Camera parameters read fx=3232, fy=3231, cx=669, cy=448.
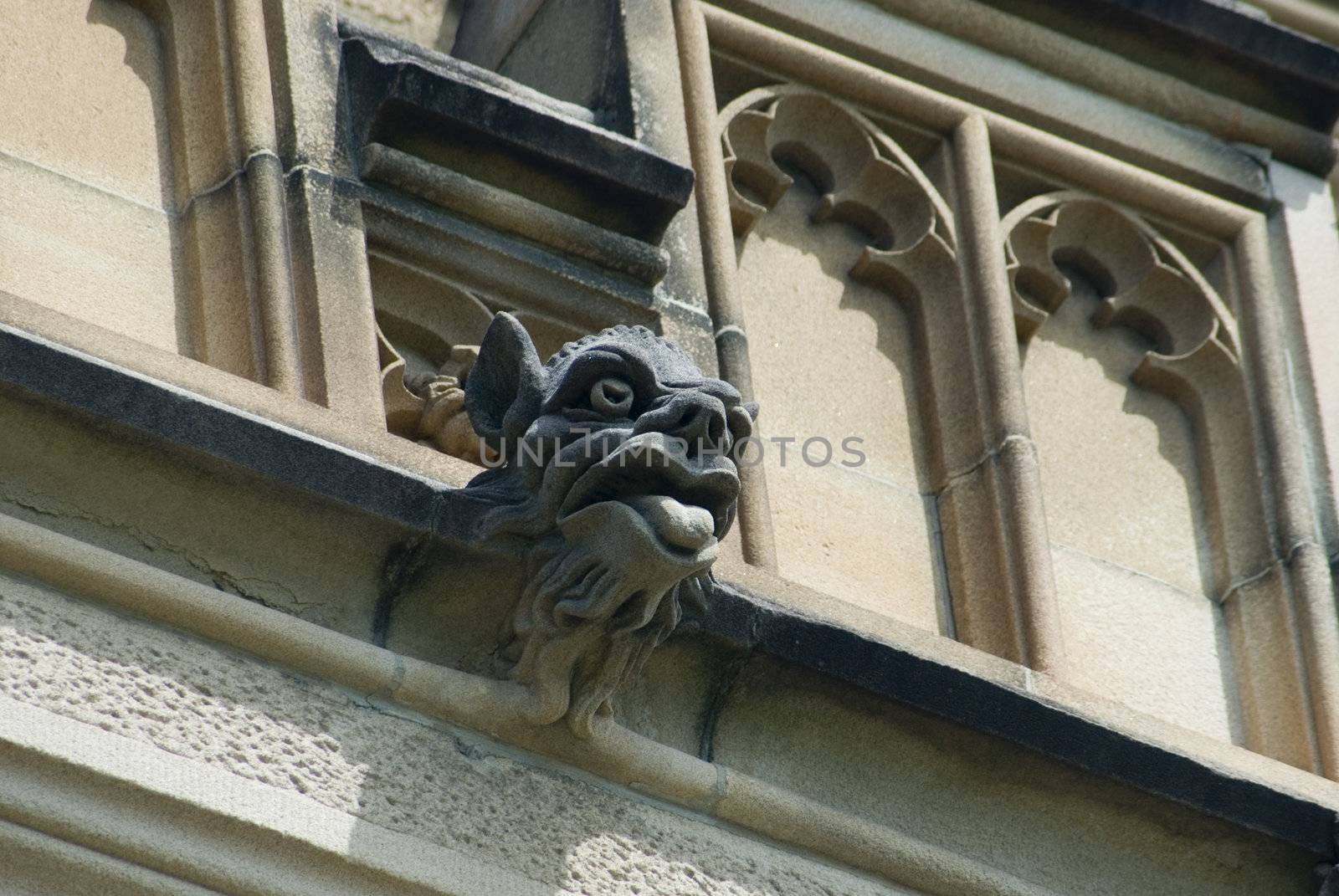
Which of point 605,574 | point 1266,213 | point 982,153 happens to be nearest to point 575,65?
point 982,153

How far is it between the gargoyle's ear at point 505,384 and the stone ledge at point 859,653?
129 mm

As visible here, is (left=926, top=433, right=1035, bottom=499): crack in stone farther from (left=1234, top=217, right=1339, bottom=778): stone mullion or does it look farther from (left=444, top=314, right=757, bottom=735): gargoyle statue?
(left=444, top=314, right=757, bottom=735): gargoyle statue

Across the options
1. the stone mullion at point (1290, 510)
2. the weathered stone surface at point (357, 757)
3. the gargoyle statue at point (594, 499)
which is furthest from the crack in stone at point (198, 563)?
the stone mullion at point (1290, 510)

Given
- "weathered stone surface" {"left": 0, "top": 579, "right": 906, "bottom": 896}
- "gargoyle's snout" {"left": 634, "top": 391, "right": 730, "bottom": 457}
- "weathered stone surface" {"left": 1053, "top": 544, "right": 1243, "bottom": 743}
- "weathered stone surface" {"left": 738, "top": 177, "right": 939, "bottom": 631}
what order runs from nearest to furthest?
"weathered stone surface" {"left": 0, "top": 579, "right": 906, "bottom": 896}
"gargoyle's snout" {"left": 634, "top": 391, "right": 730, "bottom": 457}
"weathered stone surface" {"left": 738, "top": 177, "right": 939, "bottom": 631}
"weathered stone surface" {"left": 1053, "top": 544, "right": 1243, "bottom": 743}

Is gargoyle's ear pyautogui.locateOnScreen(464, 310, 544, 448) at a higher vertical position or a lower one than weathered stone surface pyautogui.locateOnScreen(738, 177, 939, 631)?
lower

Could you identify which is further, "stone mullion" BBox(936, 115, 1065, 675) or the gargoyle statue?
"stone mullion" BBox(936, 115, 1065, 675)

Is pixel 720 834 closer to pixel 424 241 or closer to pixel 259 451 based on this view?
pixel 259 451

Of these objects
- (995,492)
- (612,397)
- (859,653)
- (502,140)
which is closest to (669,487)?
(612,397)

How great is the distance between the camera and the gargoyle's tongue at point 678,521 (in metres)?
4.26

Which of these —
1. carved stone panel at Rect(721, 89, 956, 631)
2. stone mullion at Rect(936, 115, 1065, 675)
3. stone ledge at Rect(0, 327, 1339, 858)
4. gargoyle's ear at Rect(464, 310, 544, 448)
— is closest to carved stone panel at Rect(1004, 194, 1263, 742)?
stone mullion at Rect(936, 115, 1065, 675)

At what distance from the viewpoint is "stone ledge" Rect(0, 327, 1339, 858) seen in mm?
4348

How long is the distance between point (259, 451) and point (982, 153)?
2183 mm

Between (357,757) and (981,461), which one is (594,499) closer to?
(357,757)

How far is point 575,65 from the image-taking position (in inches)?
237
